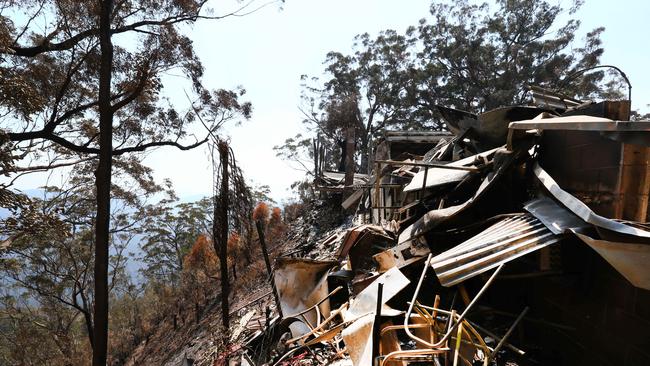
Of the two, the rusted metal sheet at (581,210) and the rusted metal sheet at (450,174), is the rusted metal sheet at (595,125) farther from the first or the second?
the rusted metal sheet at (450,174)

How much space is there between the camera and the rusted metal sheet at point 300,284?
4.89 meters

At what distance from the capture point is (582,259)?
284 centimetres

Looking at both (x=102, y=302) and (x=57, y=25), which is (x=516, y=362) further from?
(x=57, y=25)

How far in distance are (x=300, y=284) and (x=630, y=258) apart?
3912 mm

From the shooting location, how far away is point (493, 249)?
283 centimetres

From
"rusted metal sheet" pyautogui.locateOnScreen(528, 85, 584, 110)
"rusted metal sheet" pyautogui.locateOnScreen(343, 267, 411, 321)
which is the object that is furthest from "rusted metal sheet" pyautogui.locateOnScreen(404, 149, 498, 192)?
"rusted metal sheet" pyautogui.locateOnScreen(528, 85, 584, 110)

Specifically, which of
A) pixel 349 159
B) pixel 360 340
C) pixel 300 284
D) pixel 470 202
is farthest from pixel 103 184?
pixel 470 202

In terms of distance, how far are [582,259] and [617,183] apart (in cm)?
68

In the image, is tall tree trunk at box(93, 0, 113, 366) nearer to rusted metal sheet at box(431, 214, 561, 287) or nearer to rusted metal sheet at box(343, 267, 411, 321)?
rusted metal sheet at box(343, 267, 411, 321)

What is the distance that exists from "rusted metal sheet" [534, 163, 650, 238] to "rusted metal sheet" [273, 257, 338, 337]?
305 cm

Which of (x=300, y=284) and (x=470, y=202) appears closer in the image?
(x=470, y=202)

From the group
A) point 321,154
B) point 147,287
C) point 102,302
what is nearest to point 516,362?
point 102,302

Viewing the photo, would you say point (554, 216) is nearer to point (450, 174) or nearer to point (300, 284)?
point (450, 174)

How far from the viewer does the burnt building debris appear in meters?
2.44
